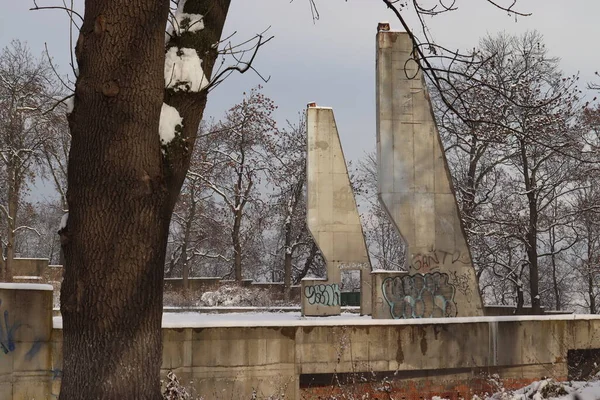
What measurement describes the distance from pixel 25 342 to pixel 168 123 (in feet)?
16.4

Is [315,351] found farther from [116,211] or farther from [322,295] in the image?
[322,295]

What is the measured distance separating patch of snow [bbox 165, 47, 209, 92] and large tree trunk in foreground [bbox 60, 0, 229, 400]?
0.74 ft

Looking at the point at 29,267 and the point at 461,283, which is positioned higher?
the point at 29,267

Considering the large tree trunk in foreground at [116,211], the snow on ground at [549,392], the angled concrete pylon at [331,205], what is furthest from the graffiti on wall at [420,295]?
the large tree trunk in foreground at [116,211]

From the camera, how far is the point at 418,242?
57.1 feet

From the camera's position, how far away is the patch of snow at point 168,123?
434cm

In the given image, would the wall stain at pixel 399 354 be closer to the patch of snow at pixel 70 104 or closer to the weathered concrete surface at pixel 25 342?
the weathered concrete surface at pixel 25 342

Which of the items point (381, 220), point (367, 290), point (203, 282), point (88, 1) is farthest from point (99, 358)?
point (381, 220)

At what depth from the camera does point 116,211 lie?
4027mm

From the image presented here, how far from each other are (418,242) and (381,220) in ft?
127

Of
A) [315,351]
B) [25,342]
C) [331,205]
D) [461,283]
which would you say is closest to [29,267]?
[331,205]

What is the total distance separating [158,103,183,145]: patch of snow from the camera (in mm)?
4336

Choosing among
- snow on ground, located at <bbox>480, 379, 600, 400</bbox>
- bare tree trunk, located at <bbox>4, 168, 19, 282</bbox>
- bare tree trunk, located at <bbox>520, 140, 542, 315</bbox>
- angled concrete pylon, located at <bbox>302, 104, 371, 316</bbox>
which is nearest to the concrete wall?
snow on ground, located at <bbox>480, 379, 600, 400</bbox>

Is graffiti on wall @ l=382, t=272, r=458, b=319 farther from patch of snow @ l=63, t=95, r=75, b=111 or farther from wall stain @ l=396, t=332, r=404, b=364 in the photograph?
patch of snow @ l=63, t=95, r=75, b=111
